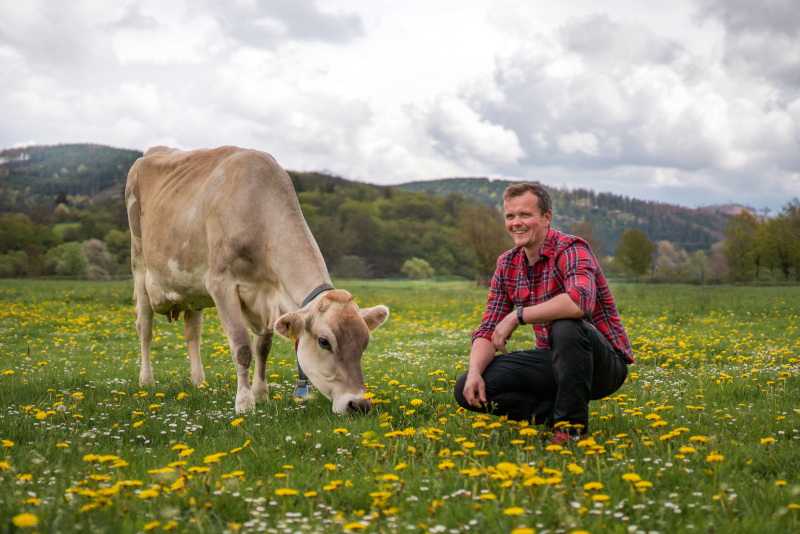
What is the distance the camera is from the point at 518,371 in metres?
4.67

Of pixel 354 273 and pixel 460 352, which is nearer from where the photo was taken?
pixel 460 352

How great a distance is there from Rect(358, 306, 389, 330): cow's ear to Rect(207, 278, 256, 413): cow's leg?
1445mm

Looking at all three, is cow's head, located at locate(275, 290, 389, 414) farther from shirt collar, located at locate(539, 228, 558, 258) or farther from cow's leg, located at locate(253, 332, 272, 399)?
shirt collar, located at locate(539, 228, 558, 258)

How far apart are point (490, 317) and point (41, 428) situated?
3.78 metres

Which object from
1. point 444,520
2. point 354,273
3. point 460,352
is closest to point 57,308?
point 460,352

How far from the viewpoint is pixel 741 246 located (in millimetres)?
55844

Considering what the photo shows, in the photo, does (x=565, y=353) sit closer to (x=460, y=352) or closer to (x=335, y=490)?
(x=335, y=490)

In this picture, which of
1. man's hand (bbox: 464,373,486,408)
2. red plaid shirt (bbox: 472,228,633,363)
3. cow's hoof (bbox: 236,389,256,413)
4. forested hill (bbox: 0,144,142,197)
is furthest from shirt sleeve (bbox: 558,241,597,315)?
forested hill (bbox: 0,144,142,197)

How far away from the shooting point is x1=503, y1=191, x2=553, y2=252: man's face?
4449 mm

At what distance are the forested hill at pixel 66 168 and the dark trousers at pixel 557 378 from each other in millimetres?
113107

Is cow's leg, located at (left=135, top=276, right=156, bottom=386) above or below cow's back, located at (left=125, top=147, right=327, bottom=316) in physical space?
below

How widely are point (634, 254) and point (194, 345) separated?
61.9m

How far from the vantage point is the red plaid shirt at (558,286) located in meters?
4.23

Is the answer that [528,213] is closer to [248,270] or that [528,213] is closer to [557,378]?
[557,378]
